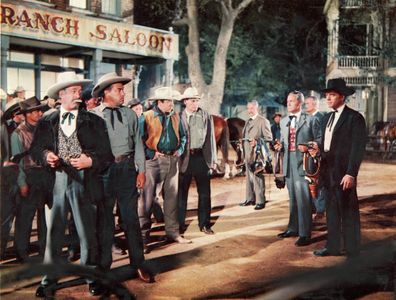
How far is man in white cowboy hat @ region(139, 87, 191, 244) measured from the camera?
158 inches

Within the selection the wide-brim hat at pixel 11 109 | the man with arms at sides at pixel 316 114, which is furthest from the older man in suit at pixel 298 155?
the wide-brim hat at pixel 11 109

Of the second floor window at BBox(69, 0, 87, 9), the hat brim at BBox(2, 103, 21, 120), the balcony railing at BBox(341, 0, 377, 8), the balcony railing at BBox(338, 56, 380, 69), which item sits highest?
the second floor window at BBox(69, 0, 87, 9)

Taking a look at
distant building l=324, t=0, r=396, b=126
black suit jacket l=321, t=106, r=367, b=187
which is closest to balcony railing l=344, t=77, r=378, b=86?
distant building l=324, t=0, r=396, b=126

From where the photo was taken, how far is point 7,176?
374 centimetres

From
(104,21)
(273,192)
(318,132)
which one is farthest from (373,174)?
(104,21)

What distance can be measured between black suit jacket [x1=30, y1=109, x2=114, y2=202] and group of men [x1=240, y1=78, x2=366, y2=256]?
180 cm

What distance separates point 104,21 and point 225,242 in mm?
2486

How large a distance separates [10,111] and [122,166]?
1.08 metres

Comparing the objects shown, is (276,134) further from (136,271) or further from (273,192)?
(136,271)

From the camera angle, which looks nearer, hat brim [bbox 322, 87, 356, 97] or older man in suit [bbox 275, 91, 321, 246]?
hat brim [bbox 322, 87, 356, 97]

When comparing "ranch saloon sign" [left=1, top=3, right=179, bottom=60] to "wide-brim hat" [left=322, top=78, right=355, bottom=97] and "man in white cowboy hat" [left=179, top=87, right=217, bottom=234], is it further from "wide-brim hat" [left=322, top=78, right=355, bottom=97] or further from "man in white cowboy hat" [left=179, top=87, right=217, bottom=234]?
"wide-brim hat" [left=322, top=78, right=355, bottom=97]

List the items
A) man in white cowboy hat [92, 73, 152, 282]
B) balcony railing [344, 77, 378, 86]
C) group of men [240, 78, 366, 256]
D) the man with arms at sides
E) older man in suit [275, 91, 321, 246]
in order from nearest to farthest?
man in white cowboy hat [92, 73, 152, 282]
group of men [240, 78, 366, 256]
older man in suit [275, 91, 321, 246]
the man with arms at sides
balcony railing [344, 77, 378, 86]

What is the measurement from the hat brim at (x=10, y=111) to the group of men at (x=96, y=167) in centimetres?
6

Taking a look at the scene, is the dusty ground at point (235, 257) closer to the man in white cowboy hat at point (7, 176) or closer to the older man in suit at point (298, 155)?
the older man in suit at point (298, 155)
